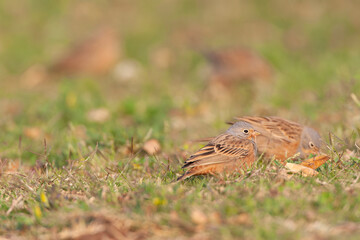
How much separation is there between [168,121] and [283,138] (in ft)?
7.84

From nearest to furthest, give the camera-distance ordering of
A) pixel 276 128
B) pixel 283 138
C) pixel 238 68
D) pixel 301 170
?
pixel 301 170 < pixel 283 138 < pixel 276 128 < pixel 238 68

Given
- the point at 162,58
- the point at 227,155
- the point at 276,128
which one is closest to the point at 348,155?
the point at 276,128

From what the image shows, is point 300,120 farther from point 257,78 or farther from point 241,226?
point 241,226

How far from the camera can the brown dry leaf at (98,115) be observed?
803 cm

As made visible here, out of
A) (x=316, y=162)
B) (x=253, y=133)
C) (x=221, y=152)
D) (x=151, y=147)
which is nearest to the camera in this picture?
(x=316, y=162)

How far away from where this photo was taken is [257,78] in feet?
33.1

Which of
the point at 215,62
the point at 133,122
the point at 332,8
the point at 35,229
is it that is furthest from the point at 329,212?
the point at 332,8

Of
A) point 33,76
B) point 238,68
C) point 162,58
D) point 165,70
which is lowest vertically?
point 33,76

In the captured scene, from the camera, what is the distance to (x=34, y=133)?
24.5 ft

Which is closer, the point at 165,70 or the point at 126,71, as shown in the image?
the point at 126,71

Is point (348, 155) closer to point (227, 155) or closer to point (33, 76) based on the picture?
point (227, 155)

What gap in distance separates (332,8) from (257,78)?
5.95 m

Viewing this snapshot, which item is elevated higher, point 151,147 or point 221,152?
point 221,152

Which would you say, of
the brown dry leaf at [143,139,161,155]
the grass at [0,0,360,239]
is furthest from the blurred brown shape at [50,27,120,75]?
the brown dry leaf at [143,139,161,155]
